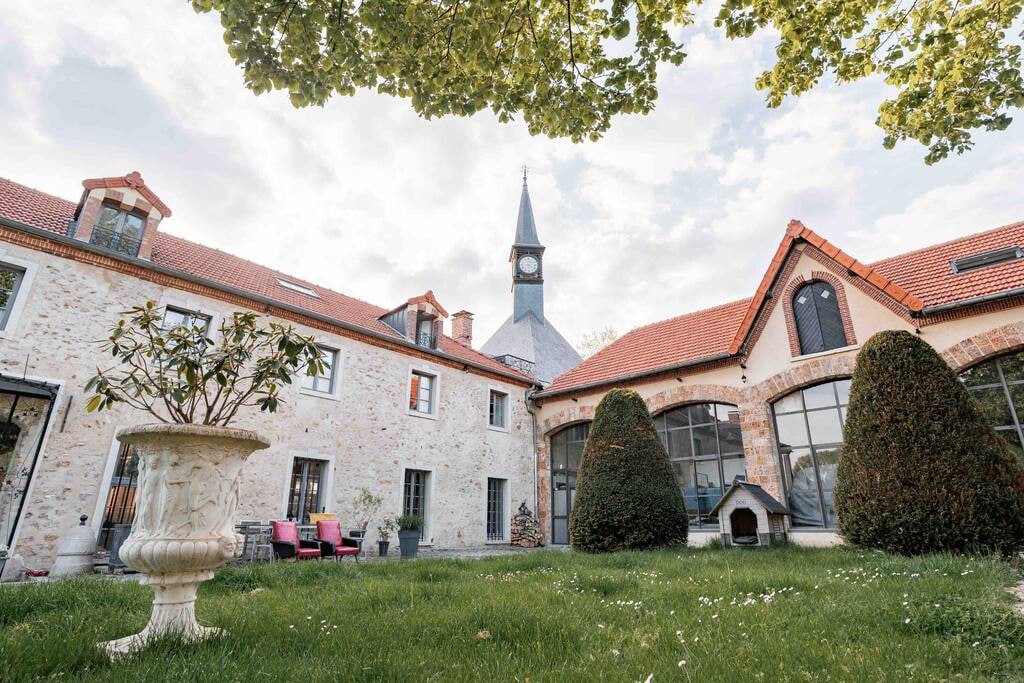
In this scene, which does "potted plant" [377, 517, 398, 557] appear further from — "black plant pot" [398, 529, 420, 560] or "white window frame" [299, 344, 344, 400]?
"white window frame" [299, 344, 344, 400]

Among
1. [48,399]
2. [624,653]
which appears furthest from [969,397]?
[48,399]

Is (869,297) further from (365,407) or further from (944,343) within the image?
(365,407)

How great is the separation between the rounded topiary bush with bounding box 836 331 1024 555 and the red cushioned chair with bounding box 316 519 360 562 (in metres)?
7.95

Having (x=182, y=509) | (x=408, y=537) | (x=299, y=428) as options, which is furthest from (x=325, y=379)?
(x=182, y=509)

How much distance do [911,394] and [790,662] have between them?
6.04 m

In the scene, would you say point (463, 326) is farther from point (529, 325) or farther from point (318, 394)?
point (318, 394)

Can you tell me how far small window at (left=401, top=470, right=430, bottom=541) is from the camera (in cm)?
1307

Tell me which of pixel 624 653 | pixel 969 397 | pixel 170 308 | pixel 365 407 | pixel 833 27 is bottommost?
pixel 624 653

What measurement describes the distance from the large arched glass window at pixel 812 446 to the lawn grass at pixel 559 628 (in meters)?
5.78

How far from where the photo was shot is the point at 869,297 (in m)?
10.6

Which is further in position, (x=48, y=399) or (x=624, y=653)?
(x=48, y=399)

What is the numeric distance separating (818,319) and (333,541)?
1098 cm

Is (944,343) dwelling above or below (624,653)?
above

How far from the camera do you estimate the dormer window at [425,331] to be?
47.6ft
